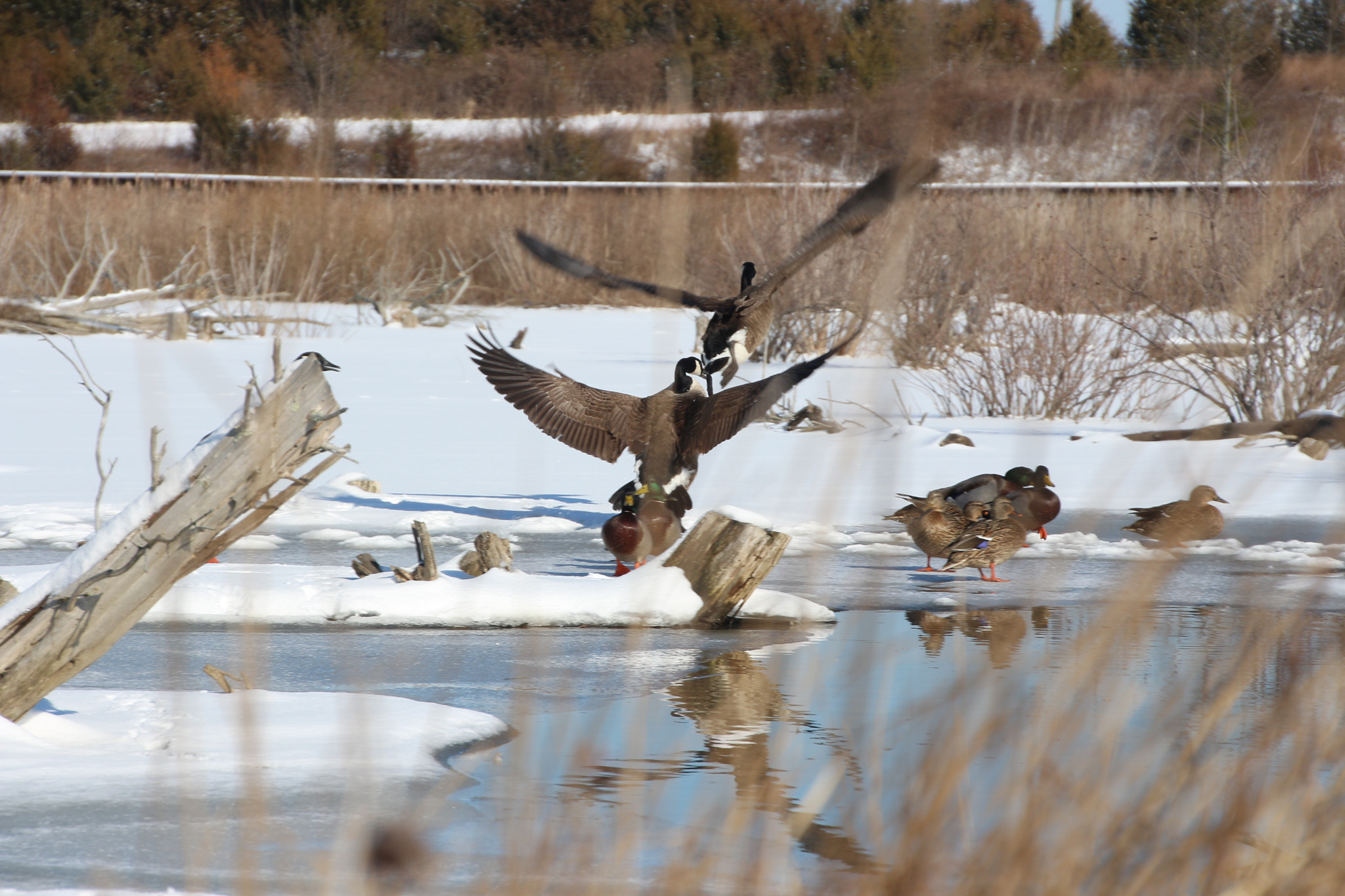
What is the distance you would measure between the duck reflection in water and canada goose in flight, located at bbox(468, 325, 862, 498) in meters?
1.28

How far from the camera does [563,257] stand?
7.21m

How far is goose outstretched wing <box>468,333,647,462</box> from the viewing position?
6.53 metres

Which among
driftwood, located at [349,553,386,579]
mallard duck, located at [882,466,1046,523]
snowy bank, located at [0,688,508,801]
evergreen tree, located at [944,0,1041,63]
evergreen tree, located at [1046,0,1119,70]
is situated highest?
evergreen tree, located at [1046,0,1119,70]

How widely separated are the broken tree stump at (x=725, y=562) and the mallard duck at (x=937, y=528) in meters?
1.06

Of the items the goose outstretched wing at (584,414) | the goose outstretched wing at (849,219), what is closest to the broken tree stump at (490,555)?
the goose outstretched wing at (584,414)

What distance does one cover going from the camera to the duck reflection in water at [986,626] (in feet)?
14.8

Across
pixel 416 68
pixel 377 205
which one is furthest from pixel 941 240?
pixel 416 68

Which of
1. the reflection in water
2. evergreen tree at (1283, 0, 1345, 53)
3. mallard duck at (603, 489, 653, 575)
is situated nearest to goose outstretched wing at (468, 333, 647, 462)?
mallard duck at (603, 489, 653, 575)

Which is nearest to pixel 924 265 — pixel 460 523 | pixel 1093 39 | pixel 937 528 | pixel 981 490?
pixel 981 490

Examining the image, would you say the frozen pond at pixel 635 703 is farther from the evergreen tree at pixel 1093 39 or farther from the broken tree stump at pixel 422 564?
the evergreen tree at pixel 1093 39

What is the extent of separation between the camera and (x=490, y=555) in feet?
17.3

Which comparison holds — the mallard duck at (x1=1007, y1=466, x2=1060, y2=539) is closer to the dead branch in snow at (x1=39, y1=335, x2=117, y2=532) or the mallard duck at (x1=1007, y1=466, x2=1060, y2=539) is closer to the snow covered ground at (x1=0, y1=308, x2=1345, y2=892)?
the snow covered ground at (x1=0, y1=308, x2=1345, y2=892)

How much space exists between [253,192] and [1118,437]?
1528cm

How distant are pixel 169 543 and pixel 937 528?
11.2ft
